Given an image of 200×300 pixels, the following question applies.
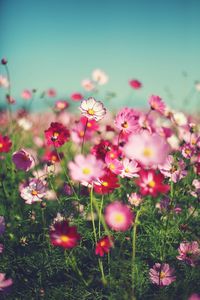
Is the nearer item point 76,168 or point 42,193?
point 76,168

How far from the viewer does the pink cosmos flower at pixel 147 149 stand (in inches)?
33.4

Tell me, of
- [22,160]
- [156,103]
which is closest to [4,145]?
[22,160]

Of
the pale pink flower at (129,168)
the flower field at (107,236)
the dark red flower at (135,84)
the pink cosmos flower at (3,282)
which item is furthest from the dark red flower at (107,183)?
the dark red flower at (135,84)

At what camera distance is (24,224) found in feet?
4.93

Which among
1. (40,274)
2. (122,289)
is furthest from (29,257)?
(122,289)

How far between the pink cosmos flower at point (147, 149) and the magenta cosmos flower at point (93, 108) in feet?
1.17

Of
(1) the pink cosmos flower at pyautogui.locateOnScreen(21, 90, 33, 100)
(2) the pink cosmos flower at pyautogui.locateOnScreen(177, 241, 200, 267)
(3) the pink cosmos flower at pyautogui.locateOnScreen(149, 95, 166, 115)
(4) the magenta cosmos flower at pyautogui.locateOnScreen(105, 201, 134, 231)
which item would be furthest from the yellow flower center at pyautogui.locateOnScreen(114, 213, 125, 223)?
(1) the pink cosmos flower at pyautogui.locateOnScreen(21, 90, 33, 100)

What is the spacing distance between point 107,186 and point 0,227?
451mm

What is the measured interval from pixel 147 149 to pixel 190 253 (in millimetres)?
546

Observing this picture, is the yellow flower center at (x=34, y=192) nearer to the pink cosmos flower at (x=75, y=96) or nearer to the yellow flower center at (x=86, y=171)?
the yellow flower center at (x=86, y=171)

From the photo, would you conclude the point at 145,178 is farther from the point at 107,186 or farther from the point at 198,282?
the point at 198,282

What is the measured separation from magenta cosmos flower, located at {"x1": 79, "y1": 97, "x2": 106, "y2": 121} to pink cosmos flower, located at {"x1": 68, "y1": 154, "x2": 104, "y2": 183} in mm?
280

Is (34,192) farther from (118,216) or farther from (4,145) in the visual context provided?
(118,216)

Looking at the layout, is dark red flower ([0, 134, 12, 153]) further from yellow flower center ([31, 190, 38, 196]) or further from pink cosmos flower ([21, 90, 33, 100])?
pink cosmos flower ([21, 90, 33, 100])
